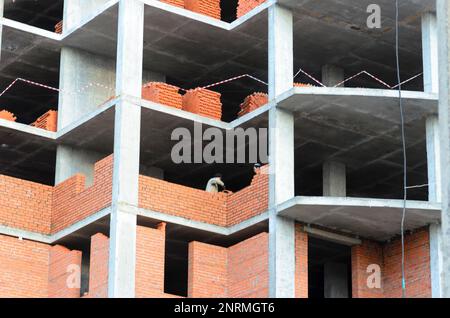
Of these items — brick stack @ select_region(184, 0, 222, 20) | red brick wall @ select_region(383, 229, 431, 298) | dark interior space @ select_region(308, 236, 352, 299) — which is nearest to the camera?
red brick wall @ select_region(383, 229, 431, 298)

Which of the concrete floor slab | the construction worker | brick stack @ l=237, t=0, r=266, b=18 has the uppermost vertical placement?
brick stack @ l=237, t=0, r=266, b=18

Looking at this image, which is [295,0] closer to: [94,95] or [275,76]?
[275,76]

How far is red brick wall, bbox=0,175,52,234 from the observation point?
3850cm

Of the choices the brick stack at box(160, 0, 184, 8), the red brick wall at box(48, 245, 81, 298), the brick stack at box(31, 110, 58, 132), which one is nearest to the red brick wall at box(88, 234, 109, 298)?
the red brick wall at box(48, 245, 81, 298)

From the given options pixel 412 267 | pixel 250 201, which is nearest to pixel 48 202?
pixel 250 201

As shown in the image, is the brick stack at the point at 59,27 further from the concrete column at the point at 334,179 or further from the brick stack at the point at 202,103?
the concrete column at the point at 334,179

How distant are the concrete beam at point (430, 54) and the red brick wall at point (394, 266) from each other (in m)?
3.48

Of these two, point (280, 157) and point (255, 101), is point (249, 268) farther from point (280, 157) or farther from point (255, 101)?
point (255, 101)

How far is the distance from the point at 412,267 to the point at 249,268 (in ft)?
12.1

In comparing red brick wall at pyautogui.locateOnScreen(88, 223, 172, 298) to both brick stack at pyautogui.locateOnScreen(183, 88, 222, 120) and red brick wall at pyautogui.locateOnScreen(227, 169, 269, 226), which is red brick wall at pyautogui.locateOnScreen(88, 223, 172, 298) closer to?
red brick wall at pyautogui.locateOnScreen(227, 169, 269, 226)

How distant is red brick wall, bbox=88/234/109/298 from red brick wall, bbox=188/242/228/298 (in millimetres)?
1975

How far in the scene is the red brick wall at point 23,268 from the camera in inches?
1463

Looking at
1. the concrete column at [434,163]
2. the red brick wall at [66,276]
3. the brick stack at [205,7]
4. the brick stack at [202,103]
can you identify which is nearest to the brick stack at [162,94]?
the brick stack at [202,103]
